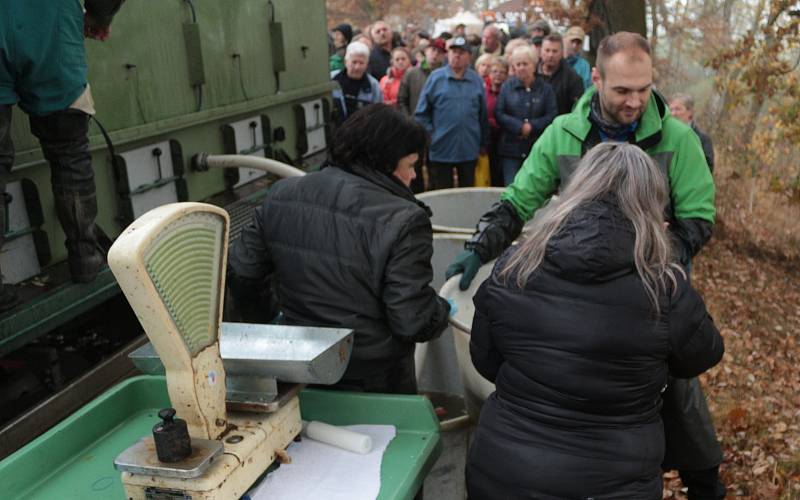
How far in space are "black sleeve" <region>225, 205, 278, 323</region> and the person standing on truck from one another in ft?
2.94

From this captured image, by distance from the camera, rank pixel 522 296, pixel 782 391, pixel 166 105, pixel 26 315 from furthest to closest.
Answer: pixel 782 391 → pixel 166 105 → pixel 26 315 → pixel 522 296

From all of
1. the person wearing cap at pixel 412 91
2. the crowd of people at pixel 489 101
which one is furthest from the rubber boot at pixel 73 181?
the person wearing cap at pixel 412 91

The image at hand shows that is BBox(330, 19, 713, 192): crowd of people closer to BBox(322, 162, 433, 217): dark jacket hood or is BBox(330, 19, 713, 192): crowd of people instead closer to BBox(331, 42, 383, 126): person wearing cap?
BBox(331, 42, 383, 126): person wearing cap

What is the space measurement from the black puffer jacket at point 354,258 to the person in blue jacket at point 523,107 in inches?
162

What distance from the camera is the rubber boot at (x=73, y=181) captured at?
10.0 feet

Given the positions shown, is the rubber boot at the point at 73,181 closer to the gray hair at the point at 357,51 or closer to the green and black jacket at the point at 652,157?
the green and black jacket at the point at 652,157

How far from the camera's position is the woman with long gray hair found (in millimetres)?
1914

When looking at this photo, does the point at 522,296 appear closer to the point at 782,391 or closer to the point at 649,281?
the point at 649,281

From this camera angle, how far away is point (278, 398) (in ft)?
6.05

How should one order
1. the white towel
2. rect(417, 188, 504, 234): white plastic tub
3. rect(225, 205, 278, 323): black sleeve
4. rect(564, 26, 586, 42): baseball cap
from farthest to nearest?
rect(564, 26, 586, 42): baseball cap → rect(417, 188, 504, 234): white plastic tub → rect(225, 205, 278, 323): black sleeve → the white towel

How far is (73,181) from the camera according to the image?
10.4 feet

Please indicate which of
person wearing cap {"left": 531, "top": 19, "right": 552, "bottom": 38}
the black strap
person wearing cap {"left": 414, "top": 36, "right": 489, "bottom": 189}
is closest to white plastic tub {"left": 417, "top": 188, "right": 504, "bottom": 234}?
person wearing cap {"left": 414, "top": 36, "right": 489, "bottom": 189}

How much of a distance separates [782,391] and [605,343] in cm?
413

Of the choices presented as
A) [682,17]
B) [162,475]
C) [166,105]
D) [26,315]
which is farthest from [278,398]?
[682,17]
